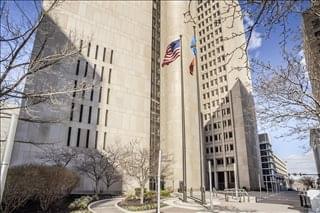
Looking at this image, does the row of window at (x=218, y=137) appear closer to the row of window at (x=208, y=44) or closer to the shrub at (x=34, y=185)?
the row of window at (x=208, y=44)

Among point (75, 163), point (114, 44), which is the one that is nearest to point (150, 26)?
point (114, 44)

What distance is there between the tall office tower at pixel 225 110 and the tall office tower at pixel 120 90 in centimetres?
1436

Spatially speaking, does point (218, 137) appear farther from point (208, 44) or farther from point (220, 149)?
point (208, 44)

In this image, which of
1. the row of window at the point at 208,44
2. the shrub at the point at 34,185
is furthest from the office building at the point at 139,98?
the shrub at the point at 34,185

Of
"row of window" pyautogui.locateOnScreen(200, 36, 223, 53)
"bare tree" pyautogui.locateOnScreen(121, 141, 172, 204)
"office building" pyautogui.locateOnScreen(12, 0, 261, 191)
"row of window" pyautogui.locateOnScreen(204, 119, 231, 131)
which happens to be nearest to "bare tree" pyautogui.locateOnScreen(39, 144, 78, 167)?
"office building" pyautogui.locateOnScreen(12, 0, 261, 191)

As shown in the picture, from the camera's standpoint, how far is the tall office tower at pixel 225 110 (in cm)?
5572

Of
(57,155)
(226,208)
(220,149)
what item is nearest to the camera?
(226,208)

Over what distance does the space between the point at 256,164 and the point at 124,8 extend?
5185 centimetres

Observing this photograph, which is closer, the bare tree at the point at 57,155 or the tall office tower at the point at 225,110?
the bare tree at the point at 57,155

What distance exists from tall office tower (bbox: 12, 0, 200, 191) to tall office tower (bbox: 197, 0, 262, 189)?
14.4 meters

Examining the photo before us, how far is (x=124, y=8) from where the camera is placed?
4981 centimetres

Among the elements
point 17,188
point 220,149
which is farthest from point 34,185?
point 220,149

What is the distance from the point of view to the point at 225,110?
62000mm

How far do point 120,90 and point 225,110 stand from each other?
32.6 metres
